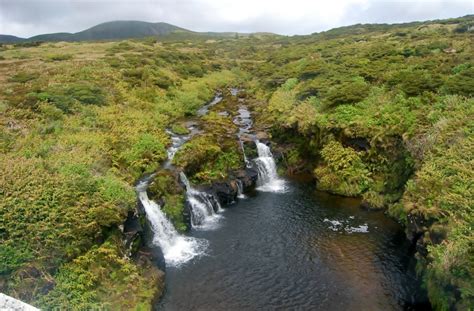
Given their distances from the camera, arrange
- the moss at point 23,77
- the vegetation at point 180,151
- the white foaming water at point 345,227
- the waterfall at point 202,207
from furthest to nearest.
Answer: the moss at point 23,77 → the waterfall at point 202,207 → the white foaming water at point 345,227 → the vegetation at point 180,151

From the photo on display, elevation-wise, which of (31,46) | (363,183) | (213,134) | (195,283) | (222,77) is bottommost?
(195,283)

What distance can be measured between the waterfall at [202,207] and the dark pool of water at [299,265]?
2.99 feet

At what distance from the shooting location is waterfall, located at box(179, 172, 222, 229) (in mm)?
28797

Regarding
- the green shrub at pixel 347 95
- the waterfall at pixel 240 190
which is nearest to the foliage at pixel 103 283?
the waterfall at pixel 240 190

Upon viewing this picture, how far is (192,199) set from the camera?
30422 mm

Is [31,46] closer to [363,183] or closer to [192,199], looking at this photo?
[192,199]

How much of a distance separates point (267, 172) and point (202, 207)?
9544 millimetres

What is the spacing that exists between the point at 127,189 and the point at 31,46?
257 ft

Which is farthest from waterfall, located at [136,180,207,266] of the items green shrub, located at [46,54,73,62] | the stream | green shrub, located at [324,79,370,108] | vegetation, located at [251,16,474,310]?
green shrub, located at [46,54,73,62]

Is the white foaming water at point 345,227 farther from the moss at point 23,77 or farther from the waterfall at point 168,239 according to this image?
the moss at point 23,77

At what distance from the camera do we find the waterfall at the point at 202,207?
28.8 metres

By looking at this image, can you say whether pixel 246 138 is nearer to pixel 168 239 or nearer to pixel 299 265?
pixel 168 239

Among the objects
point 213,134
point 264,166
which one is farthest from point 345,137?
point 213,134

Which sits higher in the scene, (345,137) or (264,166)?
(345,137)
